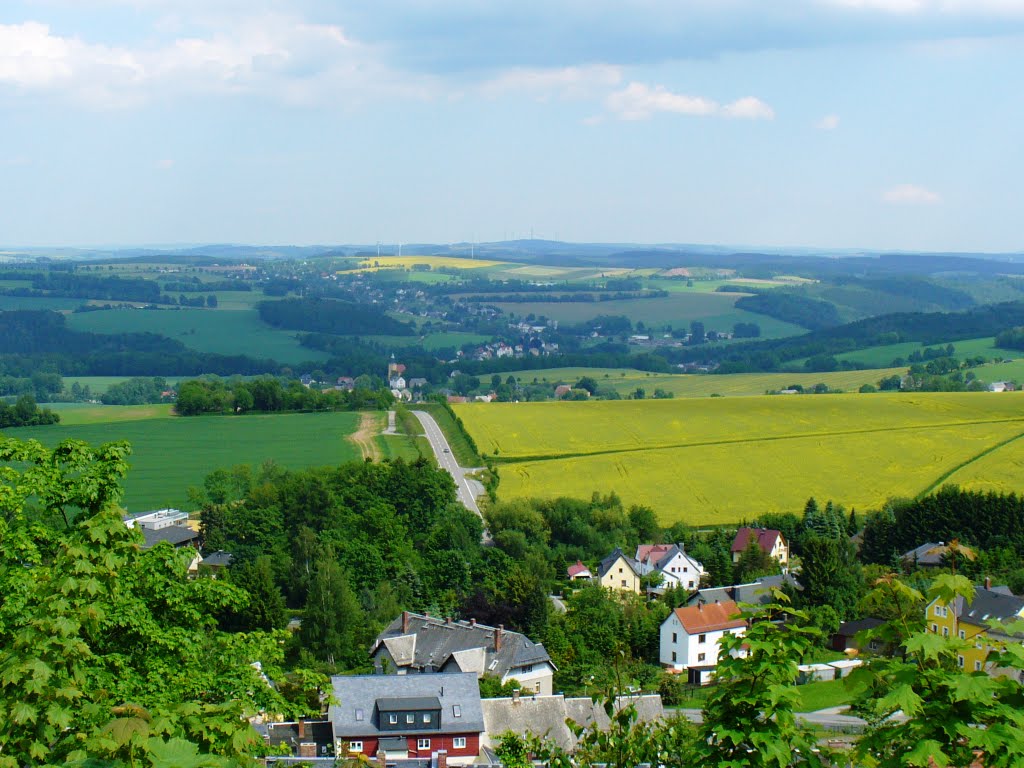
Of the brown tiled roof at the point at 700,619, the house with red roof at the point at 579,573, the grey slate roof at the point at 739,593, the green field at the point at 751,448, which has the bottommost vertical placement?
the house with red roof at the point at 579,573

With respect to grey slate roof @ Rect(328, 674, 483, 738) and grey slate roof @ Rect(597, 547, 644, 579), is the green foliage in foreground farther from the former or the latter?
grey slate roof @ Rect(597, 547, 644, 579)

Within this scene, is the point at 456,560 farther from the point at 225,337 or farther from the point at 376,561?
the point at 225,337

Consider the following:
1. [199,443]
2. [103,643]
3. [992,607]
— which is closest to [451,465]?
[199,443]

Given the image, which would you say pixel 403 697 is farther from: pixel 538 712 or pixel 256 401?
pixel 256 401

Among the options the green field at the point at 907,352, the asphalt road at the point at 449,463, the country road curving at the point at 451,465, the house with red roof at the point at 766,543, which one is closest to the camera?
the house with red roof at the point at 766,543

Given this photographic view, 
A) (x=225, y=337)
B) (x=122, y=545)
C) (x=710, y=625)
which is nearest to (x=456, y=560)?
(x=710, y=625)

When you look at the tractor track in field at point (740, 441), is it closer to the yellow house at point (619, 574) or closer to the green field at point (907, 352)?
the yellow house at point (619, 574)

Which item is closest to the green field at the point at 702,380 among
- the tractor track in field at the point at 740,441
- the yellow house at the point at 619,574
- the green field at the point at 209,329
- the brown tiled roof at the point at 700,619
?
the tractor track in field at the point at 740,441

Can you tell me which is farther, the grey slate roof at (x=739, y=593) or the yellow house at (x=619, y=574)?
the yellow house at (x=619, y=574)
